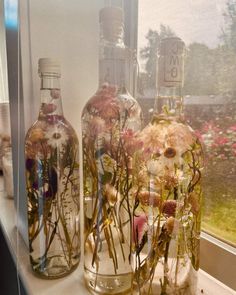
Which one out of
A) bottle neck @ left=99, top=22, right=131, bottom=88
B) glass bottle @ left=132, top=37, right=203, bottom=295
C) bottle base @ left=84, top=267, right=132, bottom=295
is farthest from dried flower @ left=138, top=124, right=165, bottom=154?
bottle base @ left=84, top=267, right=132, bottom=295

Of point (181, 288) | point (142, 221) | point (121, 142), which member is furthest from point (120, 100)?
point (181, 288)

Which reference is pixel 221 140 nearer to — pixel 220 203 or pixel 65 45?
pixel 220 203

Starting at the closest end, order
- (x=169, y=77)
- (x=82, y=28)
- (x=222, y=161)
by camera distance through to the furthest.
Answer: (x=169, y=77), (x=222, y=161), (x=82, y=28)

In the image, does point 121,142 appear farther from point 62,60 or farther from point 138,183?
point 62,60

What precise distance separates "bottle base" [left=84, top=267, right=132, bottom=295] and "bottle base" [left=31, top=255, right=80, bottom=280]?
0.08 metres

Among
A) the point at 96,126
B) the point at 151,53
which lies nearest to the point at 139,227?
the point at 96,126

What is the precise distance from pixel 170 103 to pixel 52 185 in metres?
0.25

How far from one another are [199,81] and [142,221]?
0.28m

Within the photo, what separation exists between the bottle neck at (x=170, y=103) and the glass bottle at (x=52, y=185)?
0.18m

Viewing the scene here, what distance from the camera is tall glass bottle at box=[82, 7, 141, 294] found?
1.37ft

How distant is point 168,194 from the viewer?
36cm

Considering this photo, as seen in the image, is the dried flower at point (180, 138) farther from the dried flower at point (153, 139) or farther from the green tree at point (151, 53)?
the green tree at point (151, 53)

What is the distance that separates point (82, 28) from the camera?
569 mm

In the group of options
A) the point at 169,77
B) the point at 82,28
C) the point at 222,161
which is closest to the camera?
the point at 169,77
